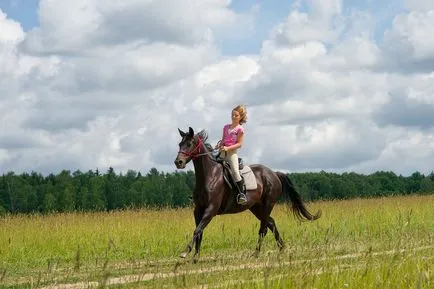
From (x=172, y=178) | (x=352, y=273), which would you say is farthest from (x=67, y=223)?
(x=172, y=178)

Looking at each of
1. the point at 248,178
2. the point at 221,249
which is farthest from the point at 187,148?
the point at 221,249

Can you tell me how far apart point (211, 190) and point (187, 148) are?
3.42 feet

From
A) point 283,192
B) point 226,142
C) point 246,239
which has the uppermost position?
point 226,142

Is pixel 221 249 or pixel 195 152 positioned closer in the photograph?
pixel 195 152

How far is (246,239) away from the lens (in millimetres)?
17516

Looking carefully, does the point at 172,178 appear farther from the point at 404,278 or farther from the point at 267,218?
the point at 404,278

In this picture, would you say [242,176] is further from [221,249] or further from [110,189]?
[110,189]

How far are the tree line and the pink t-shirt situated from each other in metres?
67.0

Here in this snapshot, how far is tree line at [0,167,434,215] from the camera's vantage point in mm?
94062

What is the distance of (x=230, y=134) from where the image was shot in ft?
43.6

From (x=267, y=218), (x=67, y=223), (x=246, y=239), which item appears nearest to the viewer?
(x=267, y=218)

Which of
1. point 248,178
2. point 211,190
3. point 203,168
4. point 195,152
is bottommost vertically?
point 211,190

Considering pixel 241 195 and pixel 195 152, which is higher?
pixel 195 152

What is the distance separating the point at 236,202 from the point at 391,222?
24.5 ft
